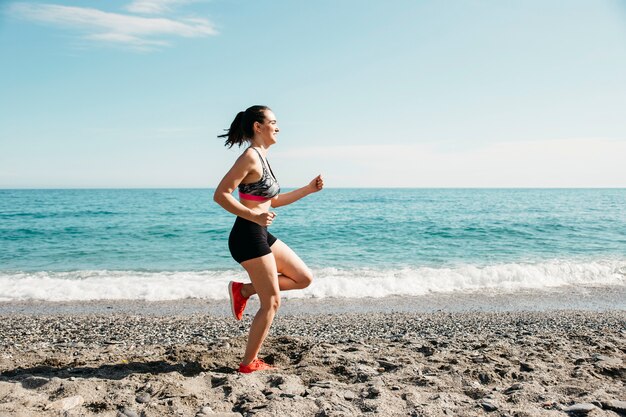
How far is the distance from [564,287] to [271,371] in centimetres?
906

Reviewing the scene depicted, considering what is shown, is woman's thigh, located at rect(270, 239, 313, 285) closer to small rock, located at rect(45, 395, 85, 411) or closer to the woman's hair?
the woman's hair

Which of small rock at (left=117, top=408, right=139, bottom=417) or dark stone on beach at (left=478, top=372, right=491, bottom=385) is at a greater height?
small rock at (left=117, top=408, right=139, bottom=417)

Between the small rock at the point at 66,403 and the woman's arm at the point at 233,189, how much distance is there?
5.46 feet

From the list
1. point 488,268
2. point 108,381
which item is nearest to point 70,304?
point 108,381

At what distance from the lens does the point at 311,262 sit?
48.3 feet

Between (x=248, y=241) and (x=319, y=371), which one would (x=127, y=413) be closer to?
(x=248, y=241)

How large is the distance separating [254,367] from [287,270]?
2.78ft

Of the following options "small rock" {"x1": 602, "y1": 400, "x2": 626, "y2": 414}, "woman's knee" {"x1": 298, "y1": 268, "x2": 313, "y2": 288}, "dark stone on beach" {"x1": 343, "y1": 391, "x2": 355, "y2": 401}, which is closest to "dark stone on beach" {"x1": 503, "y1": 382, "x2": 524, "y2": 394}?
"small rock" {"x1": 602, "y1": 400, "x2": 626, "y2": 414}

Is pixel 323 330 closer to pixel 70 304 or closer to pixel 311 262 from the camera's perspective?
pixel 70 304

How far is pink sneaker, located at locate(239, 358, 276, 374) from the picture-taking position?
399 cm

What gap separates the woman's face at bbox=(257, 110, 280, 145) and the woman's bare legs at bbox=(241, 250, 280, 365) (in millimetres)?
939

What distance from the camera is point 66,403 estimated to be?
3.27 metres

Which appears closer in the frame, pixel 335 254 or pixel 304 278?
pixel 304 278

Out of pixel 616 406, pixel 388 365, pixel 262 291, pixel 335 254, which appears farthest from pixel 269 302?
pixel 335 254
